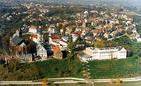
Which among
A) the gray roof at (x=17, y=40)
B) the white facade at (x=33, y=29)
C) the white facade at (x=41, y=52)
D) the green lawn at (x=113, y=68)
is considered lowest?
the green lawn at (x=113, y=68)

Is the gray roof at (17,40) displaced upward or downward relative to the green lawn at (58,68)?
upward

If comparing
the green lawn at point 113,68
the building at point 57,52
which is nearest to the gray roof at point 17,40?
the building at point 57,52

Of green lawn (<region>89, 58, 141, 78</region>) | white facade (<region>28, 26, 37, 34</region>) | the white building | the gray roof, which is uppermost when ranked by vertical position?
white facade (<region>28, 26, 37, 34</region>)

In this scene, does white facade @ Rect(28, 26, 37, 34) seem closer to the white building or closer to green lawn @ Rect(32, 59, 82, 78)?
green lawn @ Rect(32, 59, 82, 78)

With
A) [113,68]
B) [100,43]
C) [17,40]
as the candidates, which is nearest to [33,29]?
[17,40]

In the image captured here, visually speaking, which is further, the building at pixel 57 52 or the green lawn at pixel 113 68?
the green lawn at pixel 113 68

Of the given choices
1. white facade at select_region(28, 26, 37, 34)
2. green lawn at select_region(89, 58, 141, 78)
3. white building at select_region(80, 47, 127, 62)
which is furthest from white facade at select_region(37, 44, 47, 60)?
green lawn at select_region(89, 58, 141, 78)

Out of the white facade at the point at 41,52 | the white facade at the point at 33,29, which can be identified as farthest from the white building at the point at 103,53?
the white facade at the point at 33,29

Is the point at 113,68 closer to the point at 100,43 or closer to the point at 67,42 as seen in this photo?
the point at 100,43

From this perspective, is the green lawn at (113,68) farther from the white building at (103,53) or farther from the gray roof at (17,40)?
the gray roof at (17,40)
